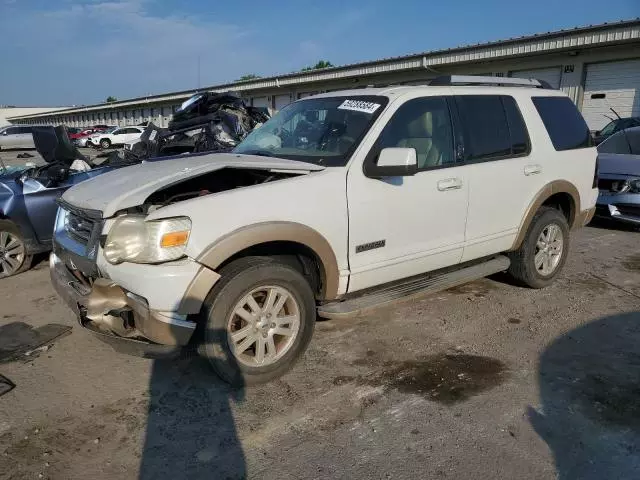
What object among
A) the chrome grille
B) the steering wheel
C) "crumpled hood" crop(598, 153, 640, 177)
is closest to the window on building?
the steering wheel

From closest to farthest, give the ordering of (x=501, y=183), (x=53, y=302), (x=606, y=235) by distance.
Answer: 1. (x=501, y=183)
2. (x=53, y=302)
3. (x=606, y=235)

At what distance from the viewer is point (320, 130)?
4031 millimetres

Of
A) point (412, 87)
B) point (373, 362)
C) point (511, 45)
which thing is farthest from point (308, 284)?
point (511, 45)

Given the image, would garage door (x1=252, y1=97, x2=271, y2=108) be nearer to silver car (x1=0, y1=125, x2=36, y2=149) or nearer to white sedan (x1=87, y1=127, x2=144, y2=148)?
white sedan (x1=87, y1=127, x2=144, y2=148)

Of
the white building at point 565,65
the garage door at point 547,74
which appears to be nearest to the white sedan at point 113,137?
the white building at point 565,65

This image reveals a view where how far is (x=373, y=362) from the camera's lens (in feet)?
12.2

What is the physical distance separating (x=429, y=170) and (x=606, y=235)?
5.08 m

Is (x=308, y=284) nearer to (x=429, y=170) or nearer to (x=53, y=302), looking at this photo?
(x=429, y=170)

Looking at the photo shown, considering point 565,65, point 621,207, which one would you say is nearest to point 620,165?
point 621,207

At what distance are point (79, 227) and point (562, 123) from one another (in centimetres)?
455

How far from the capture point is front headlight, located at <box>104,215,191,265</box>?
2.91m

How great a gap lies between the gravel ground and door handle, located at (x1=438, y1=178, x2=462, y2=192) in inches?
47.0

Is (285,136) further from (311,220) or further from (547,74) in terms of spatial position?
(547,74)

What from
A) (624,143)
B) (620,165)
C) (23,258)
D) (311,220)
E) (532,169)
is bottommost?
(23,258)
